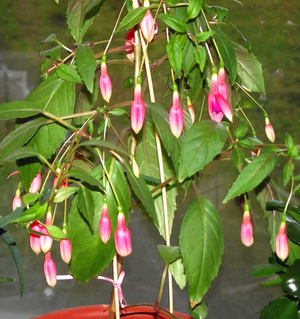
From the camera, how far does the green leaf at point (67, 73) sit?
0.46m

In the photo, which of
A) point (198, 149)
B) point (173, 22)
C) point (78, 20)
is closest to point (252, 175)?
point (198, 149)

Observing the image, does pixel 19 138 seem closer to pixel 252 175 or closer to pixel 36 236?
pixel 36 236

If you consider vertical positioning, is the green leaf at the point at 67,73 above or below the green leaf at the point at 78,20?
below

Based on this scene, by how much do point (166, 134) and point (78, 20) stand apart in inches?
8.1

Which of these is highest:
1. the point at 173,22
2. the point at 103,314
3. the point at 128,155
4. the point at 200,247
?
the point at 173,22

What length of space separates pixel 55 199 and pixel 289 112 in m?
1.28

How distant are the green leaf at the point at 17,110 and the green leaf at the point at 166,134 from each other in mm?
117

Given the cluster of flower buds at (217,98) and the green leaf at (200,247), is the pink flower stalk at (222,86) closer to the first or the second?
the cluster of flower buds at (217,98)

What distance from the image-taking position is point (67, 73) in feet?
1.53

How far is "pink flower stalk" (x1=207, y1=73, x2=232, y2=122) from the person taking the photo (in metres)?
0.42

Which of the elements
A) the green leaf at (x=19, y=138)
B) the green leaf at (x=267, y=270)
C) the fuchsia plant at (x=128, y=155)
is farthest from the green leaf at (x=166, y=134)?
the green leaf at (x=267, y=270)

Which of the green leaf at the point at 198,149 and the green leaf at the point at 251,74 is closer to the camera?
the green leaf at the point at 198,149

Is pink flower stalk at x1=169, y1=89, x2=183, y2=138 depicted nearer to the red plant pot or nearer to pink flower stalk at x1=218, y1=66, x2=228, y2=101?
pink flower stalk at x1=218, y1=66, x2=228, y2=101

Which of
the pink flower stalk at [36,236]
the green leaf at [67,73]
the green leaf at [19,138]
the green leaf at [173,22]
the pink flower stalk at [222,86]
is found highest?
the green leaf at [173,22]
